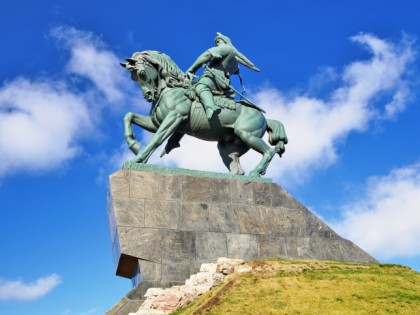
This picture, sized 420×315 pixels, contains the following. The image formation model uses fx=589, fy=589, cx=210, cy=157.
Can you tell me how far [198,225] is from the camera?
15953 millimetres

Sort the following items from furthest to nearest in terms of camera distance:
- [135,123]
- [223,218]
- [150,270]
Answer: [135,123], [223,218], [150,270]

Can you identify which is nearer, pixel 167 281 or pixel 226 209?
pixel 167 281

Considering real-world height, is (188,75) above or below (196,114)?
above

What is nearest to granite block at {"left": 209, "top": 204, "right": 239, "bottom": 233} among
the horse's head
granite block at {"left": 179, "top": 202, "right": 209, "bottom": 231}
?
granite block at {"left": 179, "top": 202, "right": 209, "bottom": 231}

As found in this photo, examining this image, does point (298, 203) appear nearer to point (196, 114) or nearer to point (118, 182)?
point (196, 114)

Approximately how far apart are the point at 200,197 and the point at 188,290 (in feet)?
10.9

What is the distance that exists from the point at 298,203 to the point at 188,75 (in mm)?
5179

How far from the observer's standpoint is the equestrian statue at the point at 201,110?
17.3m

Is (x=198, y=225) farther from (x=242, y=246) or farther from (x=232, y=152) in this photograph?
(x=232, y=152)

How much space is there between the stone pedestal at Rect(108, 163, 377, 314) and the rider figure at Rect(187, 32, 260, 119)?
238 cm

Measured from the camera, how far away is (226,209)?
16562mm

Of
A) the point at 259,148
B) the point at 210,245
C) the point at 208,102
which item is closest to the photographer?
the point at 210,245

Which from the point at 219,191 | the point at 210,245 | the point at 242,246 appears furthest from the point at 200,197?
the point at 242,246

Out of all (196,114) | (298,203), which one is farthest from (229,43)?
(298,203)
